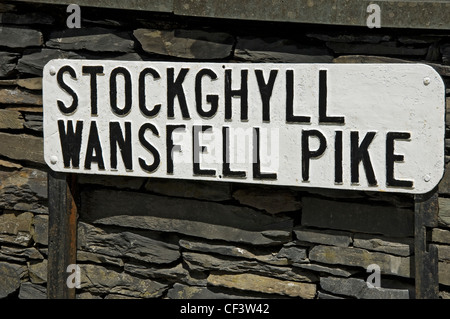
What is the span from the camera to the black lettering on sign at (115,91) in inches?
135

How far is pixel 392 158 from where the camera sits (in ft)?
10.3

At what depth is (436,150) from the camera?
3.09m

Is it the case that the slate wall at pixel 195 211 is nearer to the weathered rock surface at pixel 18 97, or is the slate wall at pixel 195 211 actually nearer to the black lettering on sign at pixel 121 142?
the weathered rock surface at pixel 18 97

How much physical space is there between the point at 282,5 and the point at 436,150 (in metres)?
1.05

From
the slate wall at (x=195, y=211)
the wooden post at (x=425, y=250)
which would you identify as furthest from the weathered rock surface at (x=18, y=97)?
the wooden post at (x=425, y=250)

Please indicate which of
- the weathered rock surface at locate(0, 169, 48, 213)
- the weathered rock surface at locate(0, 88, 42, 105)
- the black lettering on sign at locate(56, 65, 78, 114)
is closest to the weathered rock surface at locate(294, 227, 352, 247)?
the black lettering on sign at locate(56, 65, 78, 114)

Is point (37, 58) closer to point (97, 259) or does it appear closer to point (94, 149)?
point (94, 149)

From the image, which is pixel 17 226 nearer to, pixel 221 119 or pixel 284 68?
pixel 221 119

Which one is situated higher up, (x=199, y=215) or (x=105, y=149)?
(x=105, y=149)

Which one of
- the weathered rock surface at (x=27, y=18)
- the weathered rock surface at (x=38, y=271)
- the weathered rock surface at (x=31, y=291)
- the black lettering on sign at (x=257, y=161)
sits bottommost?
the weathered rock surface at (x=31, y=291)

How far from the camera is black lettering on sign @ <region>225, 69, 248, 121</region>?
10.8 ft

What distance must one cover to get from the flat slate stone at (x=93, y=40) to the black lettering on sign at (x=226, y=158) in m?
0.72

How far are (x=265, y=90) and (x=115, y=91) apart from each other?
32.5 inches

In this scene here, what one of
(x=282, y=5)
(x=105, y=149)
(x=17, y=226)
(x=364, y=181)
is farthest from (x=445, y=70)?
(x=17, y=226)
